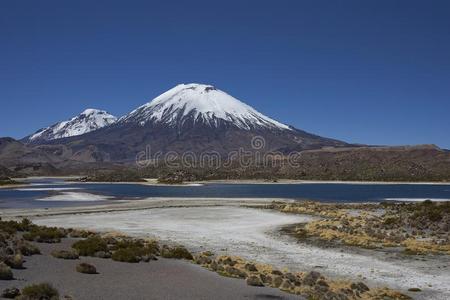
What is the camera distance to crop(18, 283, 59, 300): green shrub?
14.1m

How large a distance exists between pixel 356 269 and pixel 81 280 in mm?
13251

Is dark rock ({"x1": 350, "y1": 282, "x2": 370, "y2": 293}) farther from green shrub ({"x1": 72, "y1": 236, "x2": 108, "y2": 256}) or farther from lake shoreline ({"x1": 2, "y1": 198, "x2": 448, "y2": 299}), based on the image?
green shrub ({"x1": 72, "y1": 236, "x2": 108, "y2": 256})

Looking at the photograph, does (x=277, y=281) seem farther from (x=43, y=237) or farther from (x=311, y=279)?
(x=43, y=237)

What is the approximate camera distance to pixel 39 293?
14.3m

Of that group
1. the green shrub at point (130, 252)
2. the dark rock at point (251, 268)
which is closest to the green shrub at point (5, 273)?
the green shrub at point (130, 252)

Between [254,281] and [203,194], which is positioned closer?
[254,281]

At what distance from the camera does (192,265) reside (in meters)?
24.4

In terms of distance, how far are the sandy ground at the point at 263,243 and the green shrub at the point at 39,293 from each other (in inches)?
523

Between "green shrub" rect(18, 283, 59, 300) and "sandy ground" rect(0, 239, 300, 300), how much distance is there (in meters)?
1.27

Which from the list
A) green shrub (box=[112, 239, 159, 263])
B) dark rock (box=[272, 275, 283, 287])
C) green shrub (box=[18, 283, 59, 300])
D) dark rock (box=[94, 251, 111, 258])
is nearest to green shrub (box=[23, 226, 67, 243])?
green shrub (box=[112, 239, 159, 263])

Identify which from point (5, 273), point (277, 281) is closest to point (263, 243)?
point (277, 281)

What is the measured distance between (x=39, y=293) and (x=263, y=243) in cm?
2099

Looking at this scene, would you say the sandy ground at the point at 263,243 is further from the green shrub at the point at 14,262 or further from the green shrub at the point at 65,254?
the green shrub at the point at 14,262

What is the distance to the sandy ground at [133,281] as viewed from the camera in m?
17.0
